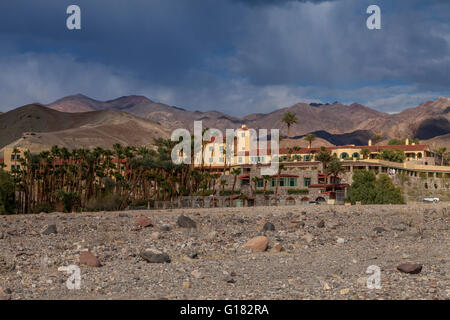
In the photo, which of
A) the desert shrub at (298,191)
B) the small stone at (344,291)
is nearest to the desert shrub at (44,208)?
the desert shrub at (298,191)

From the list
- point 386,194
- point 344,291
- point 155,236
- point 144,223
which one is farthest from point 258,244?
point 386,194

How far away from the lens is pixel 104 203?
5612 cm

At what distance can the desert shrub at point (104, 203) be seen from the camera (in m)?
55.2

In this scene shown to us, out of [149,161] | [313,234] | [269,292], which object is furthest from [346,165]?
[269,292]

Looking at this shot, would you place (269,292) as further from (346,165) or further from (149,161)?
(346,165)

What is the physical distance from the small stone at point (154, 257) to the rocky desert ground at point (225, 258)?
1.5 inches

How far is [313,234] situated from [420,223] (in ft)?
33.2

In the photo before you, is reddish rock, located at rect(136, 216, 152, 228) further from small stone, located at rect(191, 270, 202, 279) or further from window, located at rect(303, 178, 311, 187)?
window, located at rect(303, 178, 311, 187)

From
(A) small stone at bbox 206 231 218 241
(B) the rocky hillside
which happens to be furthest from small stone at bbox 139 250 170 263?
(B) the rocky hillside

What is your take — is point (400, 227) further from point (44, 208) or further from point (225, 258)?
point (44, 208)

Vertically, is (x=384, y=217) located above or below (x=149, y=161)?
below

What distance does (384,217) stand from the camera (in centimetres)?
3384
